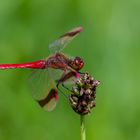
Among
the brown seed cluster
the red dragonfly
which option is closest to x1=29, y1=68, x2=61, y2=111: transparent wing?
the red dragonfly

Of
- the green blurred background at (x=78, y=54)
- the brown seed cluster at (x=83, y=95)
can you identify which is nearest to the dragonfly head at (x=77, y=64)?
the brown seed cluster at (x=83, y=95)

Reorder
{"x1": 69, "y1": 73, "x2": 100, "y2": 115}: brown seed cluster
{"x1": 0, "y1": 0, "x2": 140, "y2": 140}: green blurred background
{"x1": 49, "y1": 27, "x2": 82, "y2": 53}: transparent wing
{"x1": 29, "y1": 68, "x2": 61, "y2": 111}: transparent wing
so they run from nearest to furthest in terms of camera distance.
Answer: {"x1": 69, "y1": 73, "x2": 100, "y2": 115}: brown seed cluster < {"x1": 29, "y1": 68, "x2": 61, "y2": 111}: transparent wing < {"x1": 49, "y1": 27, "x2": 82, "y2": 53}: transparent wing < {"x1": 0, "y1": 0, "x2": 140, "y2": 140}: green blurred background

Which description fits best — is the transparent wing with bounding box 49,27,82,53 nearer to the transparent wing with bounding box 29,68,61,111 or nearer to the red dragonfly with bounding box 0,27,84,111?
the red dragonfly with bounding box 0,27,84,111

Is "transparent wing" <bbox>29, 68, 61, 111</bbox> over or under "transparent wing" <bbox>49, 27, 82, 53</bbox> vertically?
under

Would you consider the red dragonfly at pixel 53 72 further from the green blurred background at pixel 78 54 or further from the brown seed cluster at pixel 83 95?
the green blurred background at pixel 78 54

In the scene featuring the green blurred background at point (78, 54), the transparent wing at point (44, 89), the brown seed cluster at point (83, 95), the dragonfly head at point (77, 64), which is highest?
the green blurred background at point (78, 54)

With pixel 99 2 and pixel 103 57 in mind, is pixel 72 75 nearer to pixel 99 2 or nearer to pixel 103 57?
pixel 103 57

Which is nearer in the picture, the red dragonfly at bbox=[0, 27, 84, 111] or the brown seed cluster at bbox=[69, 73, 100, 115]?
the brown seed cluster at bbox=[69, 73, 100, 115]

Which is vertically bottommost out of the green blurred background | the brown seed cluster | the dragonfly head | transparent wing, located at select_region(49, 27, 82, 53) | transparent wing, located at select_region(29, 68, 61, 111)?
the brown seed cluster

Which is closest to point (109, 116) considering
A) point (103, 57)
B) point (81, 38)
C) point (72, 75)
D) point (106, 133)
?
point (106, 133)
